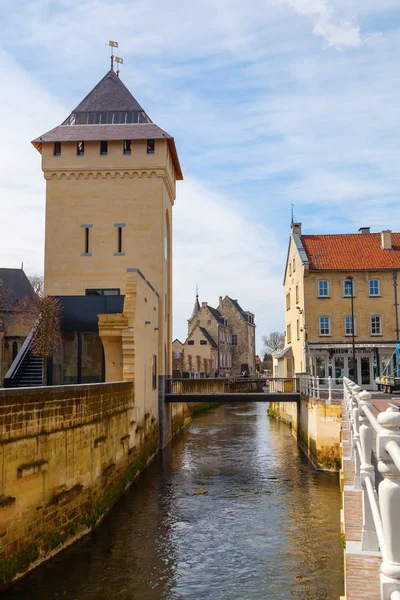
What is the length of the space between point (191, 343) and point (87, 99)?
152 ft

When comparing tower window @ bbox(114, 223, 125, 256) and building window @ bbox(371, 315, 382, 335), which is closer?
tower window @ bbox(114, 223, 125, 256)

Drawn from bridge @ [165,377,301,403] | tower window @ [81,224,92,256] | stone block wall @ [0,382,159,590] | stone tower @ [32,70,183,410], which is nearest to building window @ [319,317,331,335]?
bridge @ [165,377,301,403]

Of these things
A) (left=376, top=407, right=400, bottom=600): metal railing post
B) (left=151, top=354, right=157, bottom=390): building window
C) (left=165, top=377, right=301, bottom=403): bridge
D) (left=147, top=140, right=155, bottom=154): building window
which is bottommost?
(left=165, top=377, right=301, bottom=403): bridge

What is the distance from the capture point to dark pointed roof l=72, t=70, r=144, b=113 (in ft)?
109

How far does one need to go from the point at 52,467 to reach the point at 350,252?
30.5m

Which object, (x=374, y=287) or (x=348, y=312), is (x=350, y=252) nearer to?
(x=374, y=287)

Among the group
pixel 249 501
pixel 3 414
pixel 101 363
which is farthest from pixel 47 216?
pixel 3 414

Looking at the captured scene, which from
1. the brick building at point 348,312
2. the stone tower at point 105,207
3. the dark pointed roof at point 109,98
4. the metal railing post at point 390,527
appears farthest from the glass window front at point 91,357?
the metal railing post at point 390,527

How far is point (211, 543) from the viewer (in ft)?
44.8

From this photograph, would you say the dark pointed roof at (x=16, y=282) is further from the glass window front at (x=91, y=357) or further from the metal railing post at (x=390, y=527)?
the metal railing post at (x=390, y=527)

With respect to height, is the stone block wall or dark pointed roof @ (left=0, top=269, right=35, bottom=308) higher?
dark pointed roof @ (left=0, top=269, right=35, bottom=308)

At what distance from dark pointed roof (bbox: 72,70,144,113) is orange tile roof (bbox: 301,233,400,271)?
14.5 meters

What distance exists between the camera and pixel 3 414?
1040cm

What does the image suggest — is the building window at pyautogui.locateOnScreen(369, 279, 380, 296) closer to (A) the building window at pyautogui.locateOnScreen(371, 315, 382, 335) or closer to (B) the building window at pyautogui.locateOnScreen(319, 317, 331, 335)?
(A) the building window at pyautogui.locateOnScreen(371, 315, 382, 335)
